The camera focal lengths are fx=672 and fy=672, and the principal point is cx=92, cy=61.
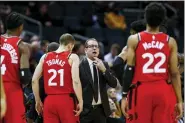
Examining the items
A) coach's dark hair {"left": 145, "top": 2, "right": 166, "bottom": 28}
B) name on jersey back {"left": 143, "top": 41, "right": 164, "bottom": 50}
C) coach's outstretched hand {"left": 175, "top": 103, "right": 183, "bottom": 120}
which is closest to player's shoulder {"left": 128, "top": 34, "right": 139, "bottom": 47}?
name on jersey back {"left": 143, "top": 41, "right": 164, "bottom": 50}

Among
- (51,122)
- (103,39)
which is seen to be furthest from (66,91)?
(103,39)

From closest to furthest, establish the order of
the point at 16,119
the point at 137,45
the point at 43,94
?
the point at 137,45, the point at 16,119, the point at 43,94

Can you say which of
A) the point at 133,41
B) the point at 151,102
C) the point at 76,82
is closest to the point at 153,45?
the point at 133,41

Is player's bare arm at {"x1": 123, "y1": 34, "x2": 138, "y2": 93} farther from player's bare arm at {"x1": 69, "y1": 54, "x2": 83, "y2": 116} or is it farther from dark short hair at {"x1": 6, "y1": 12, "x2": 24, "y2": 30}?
dark short hair at {"x1": 6, "y1": 12, "x2": 24, "y2": 30}

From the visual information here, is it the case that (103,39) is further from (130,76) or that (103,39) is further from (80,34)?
(130,76)

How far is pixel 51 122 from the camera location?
1040cm

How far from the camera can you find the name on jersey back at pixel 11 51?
32.7 ft

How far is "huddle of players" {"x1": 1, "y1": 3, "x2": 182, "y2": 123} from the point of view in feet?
30.0

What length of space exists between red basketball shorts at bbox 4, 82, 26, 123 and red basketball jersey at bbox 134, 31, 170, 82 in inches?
78.8

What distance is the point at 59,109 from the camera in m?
10.4

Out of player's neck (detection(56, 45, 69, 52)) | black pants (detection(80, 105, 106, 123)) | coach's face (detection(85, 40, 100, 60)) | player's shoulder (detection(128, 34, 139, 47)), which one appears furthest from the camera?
coach's face (detection(85, 40, 100, 60))

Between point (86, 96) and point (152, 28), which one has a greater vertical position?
point (152, 28)

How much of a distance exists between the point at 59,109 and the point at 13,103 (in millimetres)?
770

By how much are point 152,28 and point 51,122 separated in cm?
236
